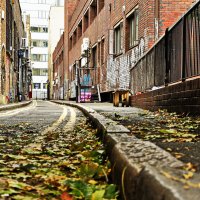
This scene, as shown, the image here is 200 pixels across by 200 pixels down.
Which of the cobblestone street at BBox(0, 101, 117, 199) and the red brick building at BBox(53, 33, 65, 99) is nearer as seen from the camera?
the cobblestone street at BBox(0, 101, 117, 199)

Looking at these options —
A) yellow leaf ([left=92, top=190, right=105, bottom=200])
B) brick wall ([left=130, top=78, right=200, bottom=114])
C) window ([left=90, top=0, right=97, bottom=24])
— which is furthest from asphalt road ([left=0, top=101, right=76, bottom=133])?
window ([left=90, top=0, right=97, bottom=24])

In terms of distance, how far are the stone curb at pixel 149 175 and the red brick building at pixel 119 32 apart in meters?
12.1

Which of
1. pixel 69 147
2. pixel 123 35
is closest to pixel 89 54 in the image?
pixel 123 35

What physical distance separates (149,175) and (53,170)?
1.55 metres

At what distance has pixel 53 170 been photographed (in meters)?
3.37

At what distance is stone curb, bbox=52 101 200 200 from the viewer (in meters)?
1.68

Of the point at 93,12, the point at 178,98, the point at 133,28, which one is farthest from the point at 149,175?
the point at 93,12

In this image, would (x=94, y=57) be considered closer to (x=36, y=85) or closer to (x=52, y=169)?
(x=52, y=169)

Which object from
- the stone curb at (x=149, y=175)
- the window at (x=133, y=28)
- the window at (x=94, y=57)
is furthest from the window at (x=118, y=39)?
the stone curb at (x=149, y=175)

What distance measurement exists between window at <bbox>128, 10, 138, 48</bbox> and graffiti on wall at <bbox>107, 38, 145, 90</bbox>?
47 cm

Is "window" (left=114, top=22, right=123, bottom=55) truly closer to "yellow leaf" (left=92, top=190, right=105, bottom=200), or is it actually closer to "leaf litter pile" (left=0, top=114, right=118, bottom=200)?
"leaf litter pile" (left=0, top=114, right=118, bottom=200)

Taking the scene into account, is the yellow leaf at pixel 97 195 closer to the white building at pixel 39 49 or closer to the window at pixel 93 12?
the window at pixel 93 12

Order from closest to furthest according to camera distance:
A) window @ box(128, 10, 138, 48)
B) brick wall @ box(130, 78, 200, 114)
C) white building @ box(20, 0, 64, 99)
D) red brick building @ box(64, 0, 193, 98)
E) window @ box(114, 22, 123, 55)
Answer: brick wall @ box(130, 78, 200, 114), red brick building @ box(64, 0, 193, 98), window @ box(128, 10, 138, 48), window @ box(114, 22, 123, 55), white building @ box(20, 0, 64, 99)

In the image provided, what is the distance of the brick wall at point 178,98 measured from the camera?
22.6 feet
